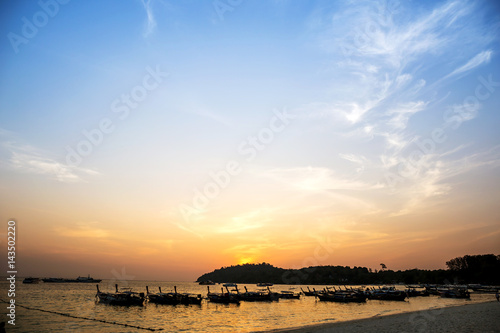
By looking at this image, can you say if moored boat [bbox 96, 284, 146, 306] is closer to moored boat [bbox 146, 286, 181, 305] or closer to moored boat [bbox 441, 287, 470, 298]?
moored boat [bbox 146, 286, 181, 305]

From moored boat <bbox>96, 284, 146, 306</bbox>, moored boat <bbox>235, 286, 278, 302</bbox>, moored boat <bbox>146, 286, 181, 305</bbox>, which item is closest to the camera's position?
moored boat <bbox>96, 284, 146, 306</bbox>

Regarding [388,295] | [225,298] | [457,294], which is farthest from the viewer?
[388,295]

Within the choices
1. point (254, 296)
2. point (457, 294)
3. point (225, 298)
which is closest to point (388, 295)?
point (457, 294)

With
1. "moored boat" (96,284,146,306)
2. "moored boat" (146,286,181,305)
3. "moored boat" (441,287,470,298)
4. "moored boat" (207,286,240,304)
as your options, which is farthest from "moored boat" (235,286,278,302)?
"moored boat" (441,287,470,298)

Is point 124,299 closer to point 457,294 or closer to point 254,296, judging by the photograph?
point 254,296

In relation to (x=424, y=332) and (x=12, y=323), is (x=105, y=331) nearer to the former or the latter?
(x=12, y=323)

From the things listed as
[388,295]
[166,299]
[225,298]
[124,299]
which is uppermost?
[124,299]

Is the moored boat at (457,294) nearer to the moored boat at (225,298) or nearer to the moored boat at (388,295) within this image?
the moored boat at (388,295)

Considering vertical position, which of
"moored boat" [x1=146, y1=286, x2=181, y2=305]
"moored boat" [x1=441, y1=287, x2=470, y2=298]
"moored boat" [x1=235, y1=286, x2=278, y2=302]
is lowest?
"moored boat" [x1=441, y1=287, x2=470, y2=298]

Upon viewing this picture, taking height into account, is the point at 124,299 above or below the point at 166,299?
above

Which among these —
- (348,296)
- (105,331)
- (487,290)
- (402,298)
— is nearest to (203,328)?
(105,331)

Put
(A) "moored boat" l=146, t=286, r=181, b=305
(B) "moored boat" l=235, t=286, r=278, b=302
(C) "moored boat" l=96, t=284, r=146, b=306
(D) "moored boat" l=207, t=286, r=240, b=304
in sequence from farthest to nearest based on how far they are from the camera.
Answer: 1. (B) "moored boat" l=235, t=286, r=278, b=302
2. (D) "moored boat" l=207, t=286, r=240, b=304
3. (A) "moored boat" l=146, t=286, r=181, b=305
4. (C) "moored boat" l=96, t=284, r=146, b=306

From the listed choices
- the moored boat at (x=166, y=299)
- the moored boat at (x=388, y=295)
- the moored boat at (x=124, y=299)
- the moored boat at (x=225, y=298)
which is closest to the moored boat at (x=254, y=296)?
the moored boat at (x=225, y=298)

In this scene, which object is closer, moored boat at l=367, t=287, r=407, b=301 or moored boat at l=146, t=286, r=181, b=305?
moored boat at l=146, t=286, r=181, b=305
